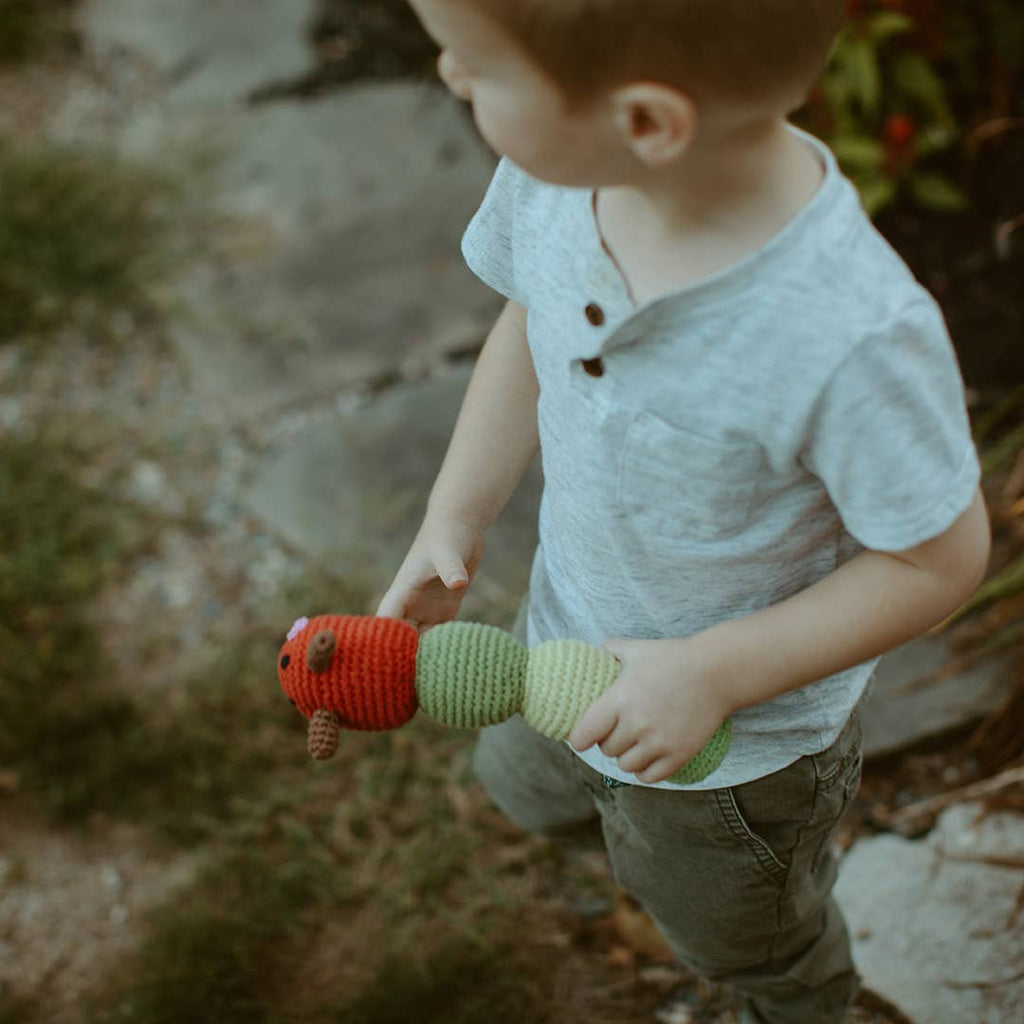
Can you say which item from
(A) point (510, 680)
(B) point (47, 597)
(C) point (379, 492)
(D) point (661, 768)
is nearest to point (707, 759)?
(D) point (661, 768)

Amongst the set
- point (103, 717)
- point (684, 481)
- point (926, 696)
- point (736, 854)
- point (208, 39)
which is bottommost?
point (103, 717)

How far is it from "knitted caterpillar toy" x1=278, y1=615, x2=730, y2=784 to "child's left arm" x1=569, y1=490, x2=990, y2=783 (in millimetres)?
25

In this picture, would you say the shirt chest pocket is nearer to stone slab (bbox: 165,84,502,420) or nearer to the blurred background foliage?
the blurred background foliage

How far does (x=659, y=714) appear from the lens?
0.83 metres

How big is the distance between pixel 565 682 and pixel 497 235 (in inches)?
15.5

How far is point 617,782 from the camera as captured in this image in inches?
41.8

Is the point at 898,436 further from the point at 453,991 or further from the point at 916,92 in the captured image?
the point at 916,92

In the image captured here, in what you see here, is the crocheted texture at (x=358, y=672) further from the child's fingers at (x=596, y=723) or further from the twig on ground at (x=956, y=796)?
the twig on ground at (x=956, y=796)

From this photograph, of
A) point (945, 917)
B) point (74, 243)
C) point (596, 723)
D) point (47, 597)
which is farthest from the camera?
point (74, 243)

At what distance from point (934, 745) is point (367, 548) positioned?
102 centimetres

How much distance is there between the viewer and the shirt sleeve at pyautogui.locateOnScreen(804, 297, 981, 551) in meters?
0.70

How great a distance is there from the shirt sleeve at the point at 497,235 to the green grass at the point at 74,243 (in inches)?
70.9

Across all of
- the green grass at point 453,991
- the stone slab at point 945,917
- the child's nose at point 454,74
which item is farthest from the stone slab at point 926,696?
the child's nose at point 454,74

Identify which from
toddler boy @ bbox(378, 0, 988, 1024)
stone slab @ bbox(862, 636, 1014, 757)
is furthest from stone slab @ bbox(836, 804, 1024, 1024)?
toddler boy @ bbox(378, 0, 988, 1024)
